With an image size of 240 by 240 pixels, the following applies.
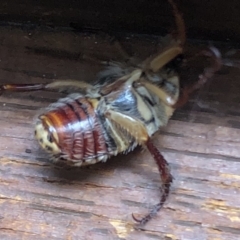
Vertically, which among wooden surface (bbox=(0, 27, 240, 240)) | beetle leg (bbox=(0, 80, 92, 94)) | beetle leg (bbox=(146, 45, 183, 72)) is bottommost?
wooden surface (bbox=(0, 27, 240, 240))

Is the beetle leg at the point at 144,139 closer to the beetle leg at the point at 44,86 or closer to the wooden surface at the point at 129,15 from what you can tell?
the beetle leg at the point at 44,86

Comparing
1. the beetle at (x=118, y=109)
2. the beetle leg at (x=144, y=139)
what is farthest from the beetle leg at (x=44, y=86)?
the beetle leg at (x=144, y=139)

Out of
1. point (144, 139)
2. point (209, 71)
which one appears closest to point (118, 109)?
point (144, 139)

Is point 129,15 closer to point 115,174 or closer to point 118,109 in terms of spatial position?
point 118,109

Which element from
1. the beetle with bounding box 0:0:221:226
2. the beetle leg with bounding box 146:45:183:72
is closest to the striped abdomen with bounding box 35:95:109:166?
the beetle with bounding box 0:0:221:226

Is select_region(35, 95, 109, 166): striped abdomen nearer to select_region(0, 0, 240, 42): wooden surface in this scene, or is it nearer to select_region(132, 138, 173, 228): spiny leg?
select_region(132, 138, 173, 228): spiny leg

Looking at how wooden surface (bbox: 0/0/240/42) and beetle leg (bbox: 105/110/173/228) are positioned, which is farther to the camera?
wooden surface (bbox: 0/0/240/42)

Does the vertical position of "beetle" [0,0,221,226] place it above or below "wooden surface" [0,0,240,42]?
below

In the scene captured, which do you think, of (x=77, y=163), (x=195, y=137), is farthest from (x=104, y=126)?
(x=195, y=137)
